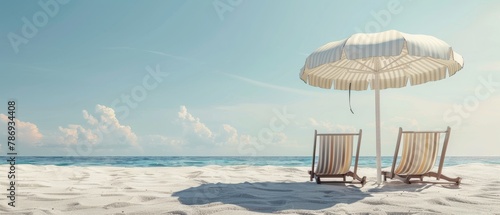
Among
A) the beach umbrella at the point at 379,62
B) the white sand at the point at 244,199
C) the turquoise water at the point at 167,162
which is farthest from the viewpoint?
the turquoise water at the point at 167,162

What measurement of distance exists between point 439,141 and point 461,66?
3.78ft

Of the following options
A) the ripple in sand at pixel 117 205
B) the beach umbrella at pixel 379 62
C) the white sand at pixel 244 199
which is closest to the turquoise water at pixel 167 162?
the beach umbrella at pixel 379 62

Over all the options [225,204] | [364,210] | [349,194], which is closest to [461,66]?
[349,194]

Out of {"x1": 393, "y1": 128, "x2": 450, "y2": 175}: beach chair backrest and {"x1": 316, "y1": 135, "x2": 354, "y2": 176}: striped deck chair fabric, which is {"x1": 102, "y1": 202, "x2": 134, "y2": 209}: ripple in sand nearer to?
{"x1": 316, "y1": 135, "x2": 354, "y2": 176}: striped deck chair fabric

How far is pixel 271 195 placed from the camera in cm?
446

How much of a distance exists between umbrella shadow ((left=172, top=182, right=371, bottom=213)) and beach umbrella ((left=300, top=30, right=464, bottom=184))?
144 cm

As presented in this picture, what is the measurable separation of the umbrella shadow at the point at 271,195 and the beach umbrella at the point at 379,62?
144cm

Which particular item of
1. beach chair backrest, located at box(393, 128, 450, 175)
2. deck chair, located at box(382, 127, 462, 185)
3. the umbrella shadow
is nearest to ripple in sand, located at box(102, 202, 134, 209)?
the umbrella shadow

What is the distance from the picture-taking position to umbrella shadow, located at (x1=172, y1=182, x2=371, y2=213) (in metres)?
3.79

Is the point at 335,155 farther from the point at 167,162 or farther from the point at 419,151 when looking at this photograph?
the point at 167,162

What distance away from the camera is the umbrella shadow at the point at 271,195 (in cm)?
379

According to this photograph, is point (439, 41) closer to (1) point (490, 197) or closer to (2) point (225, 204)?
(1) point (490, 197)

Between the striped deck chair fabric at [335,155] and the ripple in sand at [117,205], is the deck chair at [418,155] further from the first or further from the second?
the ripple in sand at [117,205]

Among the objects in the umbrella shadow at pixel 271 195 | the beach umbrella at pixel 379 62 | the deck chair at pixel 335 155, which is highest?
the beach umbrella at pixel 379 62
